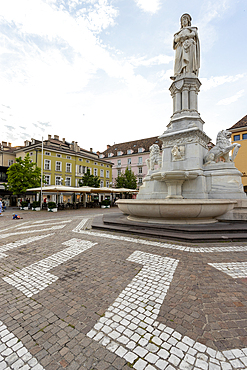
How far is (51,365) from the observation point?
178 centimetres

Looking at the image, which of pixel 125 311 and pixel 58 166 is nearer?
pixel 125 311

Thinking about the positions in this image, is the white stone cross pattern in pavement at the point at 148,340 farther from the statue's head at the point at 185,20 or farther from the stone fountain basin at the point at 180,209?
the statue's head at the point at 185,20

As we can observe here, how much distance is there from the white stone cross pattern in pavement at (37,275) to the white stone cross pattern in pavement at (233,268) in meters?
3.54

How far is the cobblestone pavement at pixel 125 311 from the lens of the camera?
1834 mm

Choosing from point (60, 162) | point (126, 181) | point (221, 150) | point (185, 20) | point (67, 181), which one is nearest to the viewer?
point (221, 150)

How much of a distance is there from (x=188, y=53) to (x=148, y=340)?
14.4 meters

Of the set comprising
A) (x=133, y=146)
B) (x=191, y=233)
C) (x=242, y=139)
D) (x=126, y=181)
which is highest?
(x=133, y=146)

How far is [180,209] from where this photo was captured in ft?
22.5

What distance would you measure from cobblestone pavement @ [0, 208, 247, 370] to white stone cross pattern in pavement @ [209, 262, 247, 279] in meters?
0.02

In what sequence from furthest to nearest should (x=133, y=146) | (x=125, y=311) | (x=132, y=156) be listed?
(x=133, y=146), (x=132, y=156), (x=125, y=311)

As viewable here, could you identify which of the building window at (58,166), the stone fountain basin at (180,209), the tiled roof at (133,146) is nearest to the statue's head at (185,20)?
the stone fountain basin at (180,209)

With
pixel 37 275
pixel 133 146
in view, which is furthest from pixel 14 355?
pixel 133 146

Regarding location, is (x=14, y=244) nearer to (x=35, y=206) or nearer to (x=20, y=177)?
(x=35, y=206)

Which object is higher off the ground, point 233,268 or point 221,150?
point 221,150
